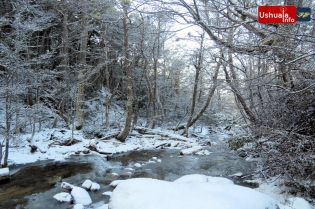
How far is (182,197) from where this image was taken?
2.61 m

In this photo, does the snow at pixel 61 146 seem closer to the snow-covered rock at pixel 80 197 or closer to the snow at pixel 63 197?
the snow at pixel 63 197

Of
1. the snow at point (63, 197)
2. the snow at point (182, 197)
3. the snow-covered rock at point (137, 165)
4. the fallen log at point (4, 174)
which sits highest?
the snow at point (182, 197)

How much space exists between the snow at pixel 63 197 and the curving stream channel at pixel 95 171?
0.08m

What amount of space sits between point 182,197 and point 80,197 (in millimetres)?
2425

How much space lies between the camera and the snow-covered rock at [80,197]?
396 cm

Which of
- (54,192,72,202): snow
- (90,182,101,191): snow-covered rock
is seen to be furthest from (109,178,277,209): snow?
(90,182,101,191): snow-covered rock

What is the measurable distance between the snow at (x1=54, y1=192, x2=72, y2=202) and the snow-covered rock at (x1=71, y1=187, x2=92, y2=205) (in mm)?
91

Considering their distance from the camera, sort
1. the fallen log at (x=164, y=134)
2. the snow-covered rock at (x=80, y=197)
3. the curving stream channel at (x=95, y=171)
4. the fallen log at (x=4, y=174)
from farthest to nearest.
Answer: the fallen log at (x=164, y=134) → the fallen log at (x=4, y=174) → the curving stream channel at (x=95, y=171) → the snow-covered rock at (x=80, y=197)

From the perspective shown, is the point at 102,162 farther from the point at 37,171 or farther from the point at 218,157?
the point at 218,157

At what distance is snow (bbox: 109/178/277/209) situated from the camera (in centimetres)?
243

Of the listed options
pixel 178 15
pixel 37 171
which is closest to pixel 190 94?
pixel 37 171

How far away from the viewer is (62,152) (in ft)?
A: 24.8

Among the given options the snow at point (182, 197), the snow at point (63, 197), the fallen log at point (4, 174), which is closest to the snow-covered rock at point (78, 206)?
the snow at point (63, 197)

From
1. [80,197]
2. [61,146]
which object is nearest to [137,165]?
[80,197]
